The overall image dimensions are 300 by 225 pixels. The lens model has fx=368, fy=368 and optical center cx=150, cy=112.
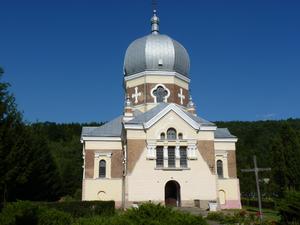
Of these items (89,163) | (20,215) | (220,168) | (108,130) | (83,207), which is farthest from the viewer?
(220,168)

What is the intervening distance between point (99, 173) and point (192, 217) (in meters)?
24.0

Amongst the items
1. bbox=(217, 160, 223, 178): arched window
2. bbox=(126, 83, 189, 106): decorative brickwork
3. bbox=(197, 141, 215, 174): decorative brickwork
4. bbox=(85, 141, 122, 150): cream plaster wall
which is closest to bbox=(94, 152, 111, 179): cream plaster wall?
bbox=(85, 141, 122, 150): cream plaster wall

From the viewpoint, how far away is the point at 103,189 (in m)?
33.6

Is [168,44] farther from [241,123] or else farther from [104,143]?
[241,123]

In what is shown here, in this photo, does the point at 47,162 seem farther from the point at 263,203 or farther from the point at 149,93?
the point at 263,203

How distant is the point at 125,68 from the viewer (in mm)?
39188

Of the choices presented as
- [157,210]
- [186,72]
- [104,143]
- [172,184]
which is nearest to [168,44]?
[186,72]

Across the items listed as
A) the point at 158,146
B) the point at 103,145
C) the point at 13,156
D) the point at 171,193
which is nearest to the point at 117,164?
the point at 103,145

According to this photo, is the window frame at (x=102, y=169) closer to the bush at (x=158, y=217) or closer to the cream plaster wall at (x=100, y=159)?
the cream plaster wall at (x=100, y=159)

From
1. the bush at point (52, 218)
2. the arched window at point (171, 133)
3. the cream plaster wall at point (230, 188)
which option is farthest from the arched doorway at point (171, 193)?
the bush at point (52, 218)

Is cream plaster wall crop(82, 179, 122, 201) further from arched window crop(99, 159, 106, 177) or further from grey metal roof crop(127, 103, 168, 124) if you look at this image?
grey metal roof crop(127, 103, 168, 124)

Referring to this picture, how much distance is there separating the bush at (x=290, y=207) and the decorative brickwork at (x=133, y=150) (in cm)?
1682

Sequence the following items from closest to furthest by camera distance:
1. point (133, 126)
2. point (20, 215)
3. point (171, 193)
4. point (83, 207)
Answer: point (20, 215)
point (83, 207)
point (133, 126)
point (171, 193)

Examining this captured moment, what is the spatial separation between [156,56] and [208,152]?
462 inches
